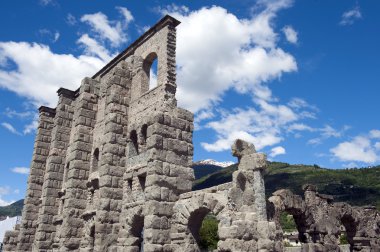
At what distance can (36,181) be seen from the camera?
21469 mm

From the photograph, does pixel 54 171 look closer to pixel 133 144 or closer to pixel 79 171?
pixel 79 171

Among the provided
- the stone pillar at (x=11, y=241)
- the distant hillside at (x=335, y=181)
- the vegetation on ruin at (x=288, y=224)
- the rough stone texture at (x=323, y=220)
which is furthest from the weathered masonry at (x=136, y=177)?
the distant hillside at (x=335, y=181)

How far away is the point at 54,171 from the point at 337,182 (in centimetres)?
4964

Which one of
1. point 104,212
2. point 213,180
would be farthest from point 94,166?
point 213,180

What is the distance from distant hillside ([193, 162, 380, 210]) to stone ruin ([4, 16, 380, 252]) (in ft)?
127

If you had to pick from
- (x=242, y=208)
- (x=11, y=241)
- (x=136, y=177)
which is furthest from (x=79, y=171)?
(x=242, y=208)

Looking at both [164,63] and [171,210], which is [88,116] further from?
[171,210]

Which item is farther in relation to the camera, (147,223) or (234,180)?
(147,223)

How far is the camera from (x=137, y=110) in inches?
585

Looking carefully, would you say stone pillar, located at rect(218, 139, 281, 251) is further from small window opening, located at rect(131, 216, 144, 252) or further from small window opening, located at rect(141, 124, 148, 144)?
small window opening, located at rect(141, 124, 148, 144)

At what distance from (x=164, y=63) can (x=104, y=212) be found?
19.1 feet

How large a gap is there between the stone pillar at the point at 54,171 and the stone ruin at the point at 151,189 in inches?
2.0

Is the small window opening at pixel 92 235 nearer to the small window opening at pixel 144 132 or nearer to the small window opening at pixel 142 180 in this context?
the small window opening at pixel 142 180

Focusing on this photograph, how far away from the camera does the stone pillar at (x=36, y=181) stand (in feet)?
65.6
